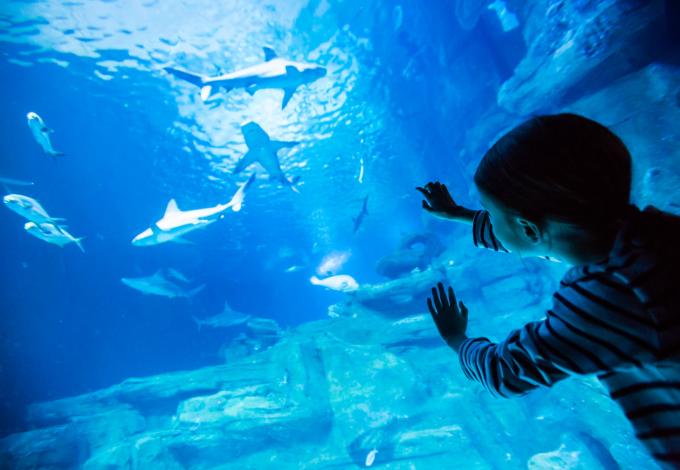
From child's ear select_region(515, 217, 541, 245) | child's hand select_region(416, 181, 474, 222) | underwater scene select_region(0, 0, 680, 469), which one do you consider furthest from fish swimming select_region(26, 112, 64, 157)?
child's ear select_region(515, 217, 541, 245)

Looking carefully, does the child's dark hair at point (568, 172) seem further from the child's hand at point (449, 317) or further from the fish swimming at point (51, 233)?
the fish swimming at point (51, 233)

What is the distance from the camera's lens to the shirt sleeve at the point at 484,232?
1696mm

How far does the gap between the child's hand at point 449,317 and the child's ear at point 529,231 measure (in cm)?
45

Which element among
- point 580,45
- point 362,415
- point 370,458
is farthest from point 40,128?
point 580,45

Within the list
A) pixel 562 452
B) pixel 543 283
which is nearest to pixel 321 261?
pixel 543 283

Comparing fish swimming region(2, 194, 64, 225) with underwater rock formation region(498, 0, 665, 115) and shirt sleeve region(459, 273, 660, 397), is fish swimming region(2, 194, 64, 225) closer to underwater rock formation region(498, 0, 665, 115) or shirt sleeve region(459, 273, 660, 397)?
shirt sleeve region(459, 273, 660, 397)

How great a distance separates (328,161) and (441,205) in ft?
53.9

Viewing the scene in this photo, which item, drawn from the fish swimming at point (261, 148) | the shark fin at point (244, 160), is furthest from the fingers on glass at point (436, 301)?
the shark fin at point (244, 160)

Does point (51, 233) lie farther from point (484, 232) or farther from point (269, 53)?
point (484, 232)

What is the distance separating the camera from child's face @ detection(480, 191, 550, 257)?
3.67 ft

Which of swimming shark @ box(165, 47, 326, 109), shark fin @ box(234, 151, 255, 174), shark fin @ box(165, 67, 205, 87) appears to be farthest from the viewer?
shark fin @ box(234, 151, 255, 174)

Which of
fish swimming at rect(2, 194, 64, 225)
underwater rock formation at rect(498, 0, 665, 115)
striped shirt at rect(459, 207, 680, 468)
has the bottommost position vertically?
striped shirt at rect(459, 207, 680, 468)

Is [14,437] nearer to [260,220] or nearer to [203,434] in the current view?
[203,434]

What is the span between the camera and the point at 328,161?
58.7ft
